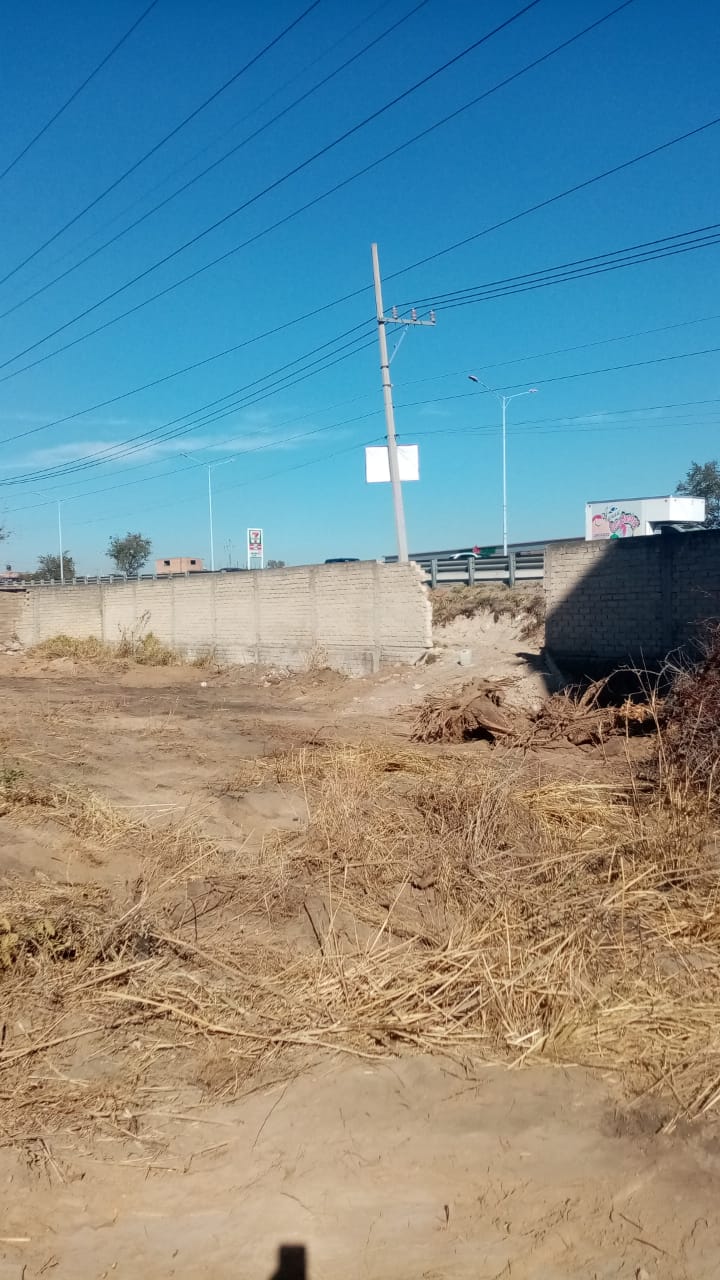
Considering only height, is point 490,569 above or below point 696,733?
above

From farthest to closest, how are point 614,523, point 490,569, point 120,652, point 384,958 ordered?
point 614,523 < point 120,652 < point 490,569 < point 384,958

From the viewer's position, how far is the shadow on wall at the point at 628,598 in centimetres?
1355

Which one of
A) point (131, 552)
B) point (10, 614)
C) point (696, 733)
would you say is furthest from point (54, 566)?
point (696, 733)

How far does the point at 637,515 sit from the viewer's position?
34.2 metres

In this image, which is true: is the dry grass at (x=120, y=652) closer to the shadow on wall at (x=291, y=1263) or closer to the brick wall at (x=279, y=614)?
the brick wall at (x=279, y=614)

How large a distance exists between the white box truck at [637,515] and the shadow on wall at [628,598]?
17847 mm

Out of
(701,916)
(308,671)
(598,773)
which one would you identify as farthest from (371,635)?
A: (701,916)

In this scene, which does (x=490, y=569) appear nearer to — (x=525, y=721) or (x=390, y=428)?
(x=390, y=428)

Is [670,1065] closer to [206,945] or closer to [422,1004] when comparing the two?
[422,1004]

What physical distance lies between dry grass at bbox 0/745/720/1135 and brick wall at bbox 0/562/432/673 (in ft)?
40.5

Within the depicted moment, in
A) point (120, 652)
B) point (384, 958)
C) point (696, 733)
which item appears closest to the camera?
point (384, 958)

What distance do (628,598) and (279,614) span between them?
10.1 m

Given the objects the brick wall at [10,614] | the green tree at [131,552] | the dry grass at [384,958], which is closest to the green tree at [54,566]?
the green tree at [131,552]

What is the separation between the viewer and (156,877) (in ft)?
21.1
